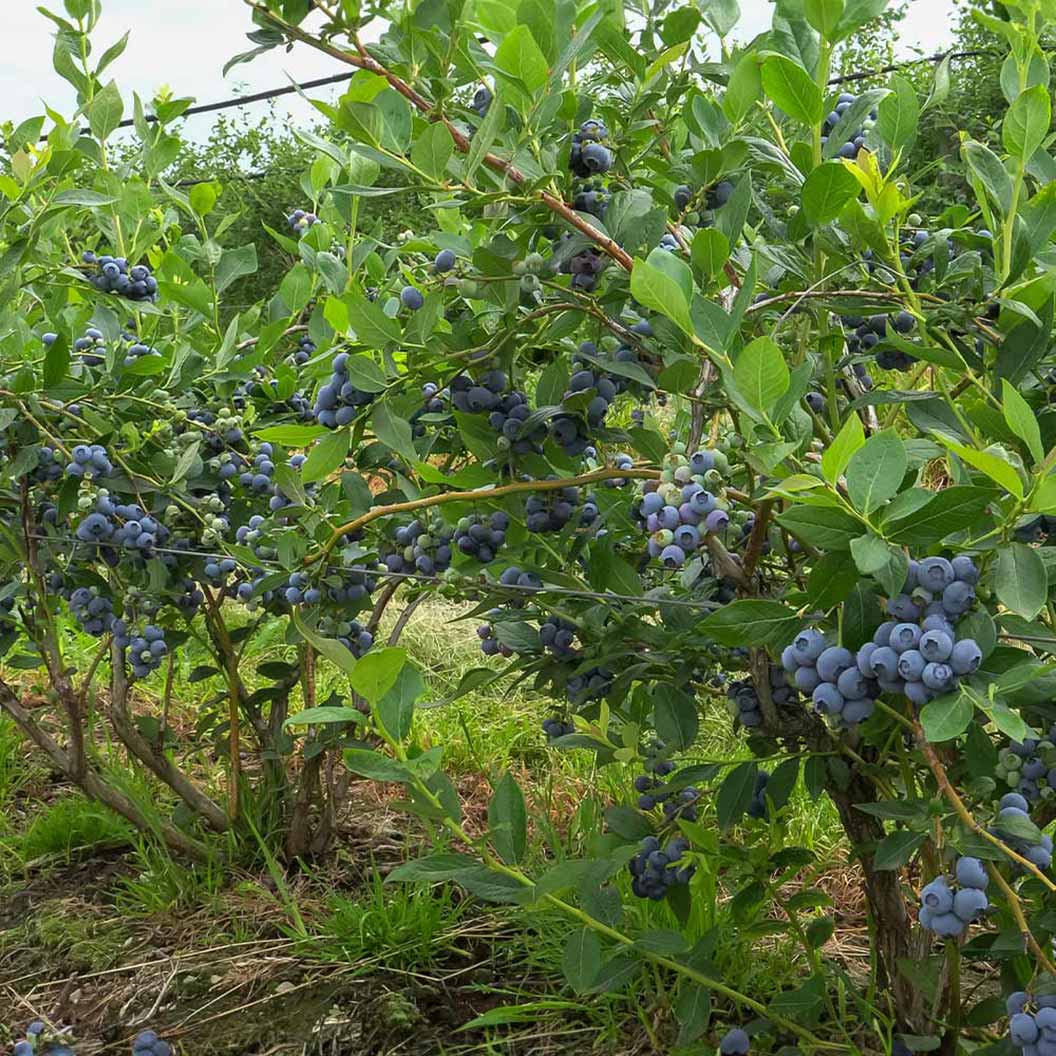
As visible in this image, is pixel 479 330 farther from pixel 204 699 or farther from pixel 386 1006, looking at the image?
pixel 204 699

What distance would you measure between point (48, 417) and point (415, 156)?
1135mm

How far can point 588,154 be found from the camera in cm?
127

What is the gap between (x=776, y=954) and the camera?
1983 mm

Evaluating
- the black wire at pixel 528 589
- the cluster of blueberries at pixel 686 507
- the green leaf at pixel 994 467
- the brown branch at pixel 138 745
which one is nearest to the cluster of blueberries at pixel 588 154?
the cluster of blueberries at pixel 686 507

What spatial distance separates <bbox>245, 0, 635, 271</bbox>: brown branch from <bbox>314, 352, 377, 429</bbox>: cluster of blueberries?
0.27 metres

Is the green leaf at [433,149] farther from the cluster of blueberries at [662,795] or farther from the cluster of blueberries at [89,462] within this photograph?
the cluster of blueberries at [89,462]

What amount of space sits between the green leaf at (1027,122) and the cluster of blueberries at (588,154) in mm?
390

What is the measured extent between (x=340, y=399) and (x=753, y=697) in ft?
1.96

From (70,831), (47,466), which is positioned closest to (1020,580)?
(47,466)

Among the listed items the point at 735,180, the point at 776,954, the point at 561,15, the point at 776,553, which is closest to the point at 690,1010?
the point at 776,954

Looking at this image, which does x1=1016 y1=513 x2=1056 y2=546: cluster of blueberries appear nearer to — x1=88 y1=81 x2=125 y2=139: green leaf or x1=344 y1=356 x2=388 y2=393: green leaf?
x1=344 y1=356 x2=388 y2=393: green leaf

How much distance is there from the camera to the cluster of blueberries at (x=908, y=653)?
95 cm

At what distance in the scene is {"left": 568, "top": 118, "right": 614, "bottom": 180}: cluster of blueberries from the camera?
1270 millimetres

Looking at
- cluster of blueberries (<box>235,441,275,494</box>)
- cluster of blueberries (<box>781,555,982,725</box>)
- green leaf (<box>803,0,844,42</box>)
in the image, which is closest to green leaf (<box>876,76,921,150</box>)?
green leaf (<box>803,0,844,42</box>)
